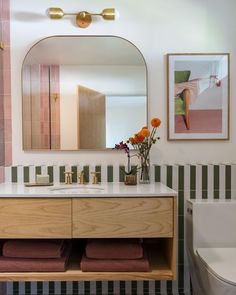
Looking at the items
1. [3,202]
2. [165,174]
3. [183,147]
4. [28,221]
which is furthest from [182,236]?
[3,202]

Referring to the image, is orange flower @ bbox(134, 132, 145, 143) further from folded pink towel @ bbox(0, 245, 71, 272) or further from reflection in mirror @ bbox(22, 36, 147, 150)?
folded pink towel @ bbox(0, 245, 71, 272)

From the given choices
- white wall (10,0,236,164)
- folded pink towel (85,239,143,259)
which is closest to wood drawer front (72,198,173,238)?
folded pink towel (85,239,143,259)

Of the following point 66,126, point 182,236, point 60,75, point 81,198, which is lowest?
point 182,236

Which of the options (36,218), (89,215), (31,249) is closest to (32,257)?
(31,249)

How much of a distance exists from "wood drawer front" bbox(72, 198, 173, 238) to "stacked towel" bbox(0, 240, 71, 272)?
176 millimetres

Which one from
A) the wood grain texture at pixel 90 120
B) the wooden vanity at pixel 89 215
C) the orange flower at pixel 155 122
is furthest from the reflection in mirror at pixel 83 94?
the wooden vanity at pixel 89 215

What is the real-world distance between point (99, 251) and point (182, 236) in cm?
70

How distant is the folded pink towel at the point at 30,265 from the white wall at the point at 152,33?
683 mm

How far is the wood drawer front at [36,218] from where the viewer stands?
62.0 inches

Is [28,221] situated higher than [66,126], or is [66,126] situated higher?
[66,126]

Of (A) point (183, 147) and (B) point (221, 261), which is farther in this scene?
(A) point (183, 147)

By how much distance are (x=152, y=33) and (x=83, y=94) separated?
24.2 inches

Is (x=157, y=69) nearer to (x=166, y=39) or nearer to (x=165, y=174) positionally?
(x=166, y=39)

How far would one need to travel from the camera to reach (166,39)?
6.86 feet
